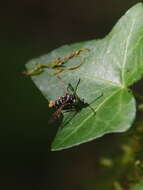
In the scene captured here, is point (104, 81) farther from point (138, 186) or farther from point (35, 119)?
point (35, 119)

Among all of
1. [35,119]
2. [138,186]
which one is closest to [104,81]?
[138,186]

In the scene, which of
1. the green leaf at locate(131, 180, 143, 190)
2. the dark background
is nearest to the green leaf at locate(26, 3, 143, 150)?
the green leaf at locate(131, 180, 143, 190)

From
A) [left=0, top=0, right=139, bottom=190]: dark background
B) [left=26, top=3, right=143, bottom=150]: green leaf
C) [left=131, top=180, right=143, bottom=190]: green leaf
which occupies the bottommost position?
[left=0, top=0, right=139, bottom=190]: dark background

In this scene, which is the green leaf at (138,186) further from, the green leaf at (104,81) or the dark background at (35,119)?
the dark background at (35,119)

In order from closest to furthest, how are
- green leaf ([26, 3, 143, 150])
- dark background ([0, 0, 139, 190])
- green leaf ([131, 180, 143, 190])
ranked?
green leaf ([26, 3, 143, 150]) < green leaf ([131, 180, 143, 190]) < dark background ([0, 0, 139, 190])

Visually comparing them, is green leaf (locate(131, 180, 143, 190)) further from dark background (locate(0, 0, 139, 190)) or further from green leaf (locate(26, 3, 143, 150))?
dark background (locate(0, 0, 139, 190))

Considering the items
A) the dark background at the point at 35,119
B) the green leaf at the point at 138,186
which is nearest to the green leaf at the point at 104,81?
the green leaf at the point at 138,186

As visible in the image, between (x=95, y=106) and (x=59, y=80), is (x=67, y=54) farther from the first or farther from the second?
(x=95, y=106)
